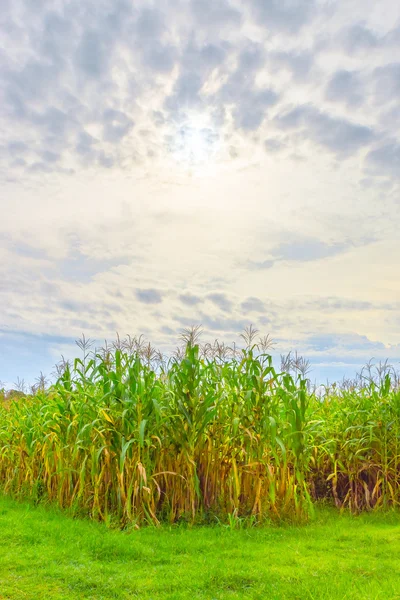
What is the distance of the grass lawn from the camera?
4484 mm

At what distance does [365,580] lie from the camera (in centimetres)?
483

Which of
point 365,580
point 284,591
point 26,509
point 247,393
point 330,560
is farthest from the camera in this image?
point 26,509

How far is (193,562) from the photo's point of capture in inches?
200

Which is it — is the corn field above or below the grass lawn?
above

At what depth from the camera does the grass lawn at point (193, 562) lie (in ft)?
14.7

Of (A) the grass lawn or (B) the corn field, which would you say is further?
(B) the corn field

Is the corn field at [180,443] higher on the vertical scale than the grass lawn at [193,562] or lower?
higher

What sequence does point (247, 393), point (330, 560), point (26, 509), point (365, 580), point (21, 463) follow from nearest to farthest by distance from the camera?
point (365, 580)
point (330, 560)
point (247, 393)
point (26, 509)
point (21, 463)

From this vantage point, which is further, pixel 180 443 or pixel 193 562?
pixel 180 443

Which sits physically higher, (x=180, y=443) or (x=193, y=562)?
(x=180, y=443)

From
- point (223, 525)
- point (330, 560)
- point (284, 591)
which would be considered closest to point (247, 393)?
point (223, 525)

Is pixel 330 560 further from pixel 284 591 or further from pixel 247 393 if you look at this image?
pixel 247 393

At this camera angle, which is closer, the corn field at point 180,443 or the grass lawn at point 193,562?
the grass lawn at point 193,562

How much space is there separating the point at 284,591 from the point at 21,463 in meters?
5.42
